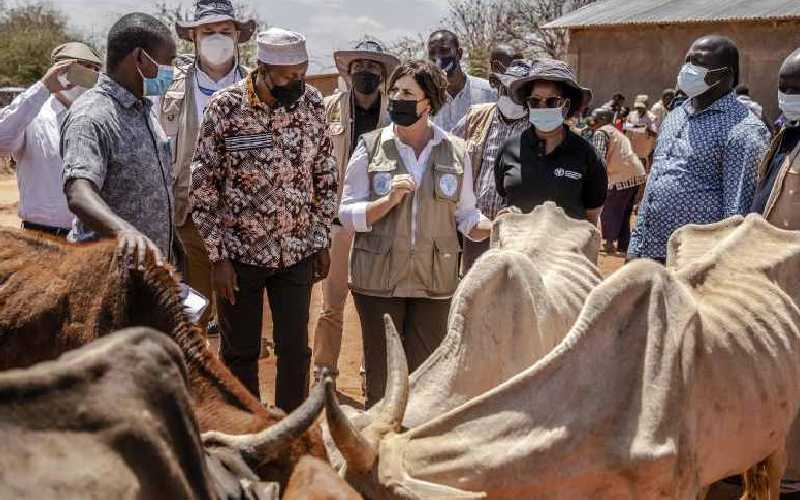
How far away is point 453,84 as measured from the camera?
302 inches

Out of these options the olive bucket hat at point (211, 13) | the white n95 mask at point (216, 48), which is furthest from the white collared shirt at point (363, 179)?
the olive bucket hat at point (211, 13)

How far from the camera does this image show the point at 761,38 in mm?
22344

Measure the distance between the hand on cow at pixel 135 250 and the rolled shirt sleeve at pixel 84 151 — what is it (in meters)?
0.48

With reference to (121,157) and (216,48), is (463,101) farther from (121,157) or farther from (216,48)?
(121,157)

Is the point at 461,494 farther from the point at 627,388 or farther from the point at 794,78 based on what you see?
the point at 794,78

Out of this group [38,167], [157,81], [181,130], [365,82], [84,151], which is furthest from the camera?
[365,82]

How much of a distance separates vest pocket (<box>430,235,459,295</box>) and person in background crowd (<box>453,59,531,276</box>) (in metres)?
0.77

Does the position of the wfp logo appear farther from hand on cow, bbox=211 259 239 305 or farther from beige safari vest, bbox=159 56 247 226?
beige safari vest, bbox=159 56 247 226

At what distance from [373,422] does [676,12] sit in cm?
2257

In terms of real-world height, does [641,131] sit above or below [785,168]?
below

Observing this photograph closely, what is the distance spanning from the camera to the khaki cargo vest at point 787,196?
5.39 metres

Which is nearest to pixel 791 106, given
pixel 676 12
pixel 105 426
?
pixel 105 426

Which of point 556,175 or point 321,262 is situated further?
point 556,175

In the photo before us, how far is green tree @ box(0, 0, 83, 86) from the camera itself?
34.8 m
